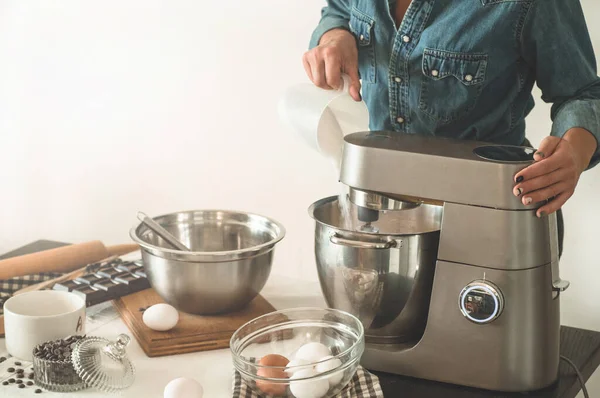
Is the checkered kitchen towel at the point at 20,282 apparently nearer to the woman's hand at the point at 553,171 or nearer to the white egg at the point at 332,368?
the white egg at the point at 332,368

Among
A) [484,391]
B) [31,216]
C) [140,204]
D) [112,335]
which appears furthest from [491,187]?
[31,216]

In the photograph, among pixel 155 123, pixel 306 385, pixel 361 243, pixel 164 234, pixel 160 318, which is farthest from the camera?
pixel 155 123

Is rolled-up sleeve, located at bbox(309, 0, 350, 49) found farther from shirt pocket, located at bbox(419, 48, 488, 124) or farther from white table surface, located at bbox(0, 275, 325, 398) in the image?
white table surface, located at bbox(0, 275, 325, 398)

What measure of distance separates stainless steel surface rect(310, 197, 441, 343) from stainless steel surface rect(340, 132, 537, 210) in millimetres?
69

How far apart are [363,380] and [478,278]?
21 cm

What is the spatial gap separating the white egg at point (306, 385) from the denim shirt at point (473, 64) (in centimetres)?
48

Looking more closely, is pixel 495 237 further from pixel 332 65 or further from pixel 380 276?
pixel 332 65

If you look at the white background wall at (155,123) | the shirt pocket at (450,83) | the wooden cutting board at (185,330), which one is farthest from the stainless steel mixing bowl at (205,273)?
the white background wall at (155,123)

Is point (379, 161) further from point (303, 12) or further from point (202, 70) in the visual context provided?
point (202, 70)

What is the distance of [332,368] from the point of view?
0.97 meters

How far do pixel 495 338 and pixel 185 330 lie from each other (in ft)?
1.56

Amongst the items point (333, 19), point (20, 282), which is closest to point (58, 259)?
point (20, 282)

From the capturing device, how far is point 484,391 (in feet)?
3.48

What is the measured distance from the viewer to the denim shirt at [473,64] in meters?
1.15
